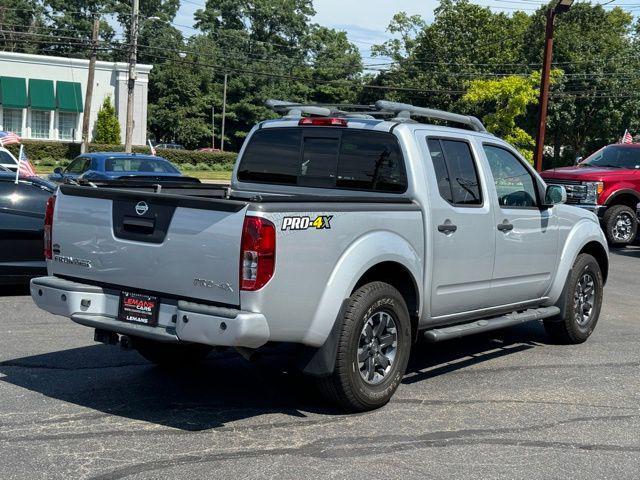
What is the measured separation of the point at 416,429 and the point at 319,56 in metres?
87.4

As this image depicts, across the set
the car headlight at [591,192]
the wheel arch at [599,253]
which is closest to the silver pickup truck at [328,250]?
the wheel arch at [599,253]

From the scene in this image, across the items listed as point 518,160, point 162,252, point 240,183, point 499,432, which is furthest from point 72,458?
point 518,160

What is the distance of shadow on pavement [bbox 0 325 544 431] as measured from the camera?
5.84m

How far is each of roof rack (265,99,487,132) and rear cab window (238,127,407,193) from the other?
0.30 m

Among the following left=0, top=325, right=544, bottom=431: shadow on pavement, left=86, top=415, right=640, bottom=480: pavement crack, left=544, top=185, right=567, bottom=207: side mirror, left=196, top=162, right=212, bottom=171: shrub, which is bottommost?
left=0, top=325, right=544, bottom=431: shadow on pavement

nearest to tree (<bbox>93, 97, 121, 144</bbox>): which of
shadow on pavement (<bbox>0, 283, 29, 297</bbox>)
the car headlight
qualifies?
the car headlight

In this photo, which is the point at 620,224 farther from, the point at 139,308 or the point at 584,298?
the point at 139,308

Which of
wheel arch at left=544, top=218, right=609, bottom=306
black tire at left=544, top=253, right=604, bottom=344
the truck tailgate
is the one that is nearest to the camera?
the truck tailgate

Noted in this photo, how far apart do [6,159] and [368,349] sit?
1801 centimetres

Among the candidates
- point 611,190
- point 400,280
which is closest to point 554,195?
point 400,280

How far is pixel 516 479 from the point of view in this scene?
4.73 metres

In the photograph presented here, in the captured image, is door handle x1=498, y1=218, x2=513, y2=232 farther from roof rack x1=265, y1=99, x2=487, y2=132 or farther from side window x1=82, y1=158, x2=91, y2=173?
side window x1=82, y1=158, x2=91, y2=173

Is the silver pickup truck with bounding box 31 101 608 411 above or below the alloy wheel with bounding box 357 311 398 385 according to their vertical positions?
above

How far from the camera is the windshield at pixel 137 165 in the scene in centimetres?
1866
